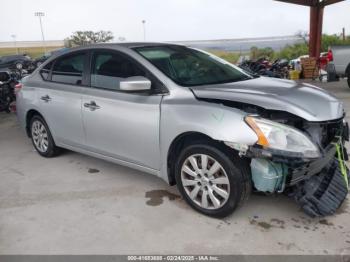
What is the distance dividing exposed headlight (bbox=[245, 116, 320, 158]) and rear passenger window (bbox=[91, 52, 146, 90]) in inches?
52.6

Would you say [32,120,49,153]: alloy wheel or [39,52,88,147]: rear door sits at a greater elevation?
[39,52,88,147]: rear door

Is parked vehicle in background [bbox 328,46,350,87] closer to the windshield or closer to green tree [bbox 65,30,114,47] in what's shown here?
the windshield

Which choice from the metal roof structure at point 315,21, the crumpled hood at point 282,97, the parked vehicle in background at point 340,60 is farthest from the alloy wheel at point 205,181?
the metal roof structure at point 315,21

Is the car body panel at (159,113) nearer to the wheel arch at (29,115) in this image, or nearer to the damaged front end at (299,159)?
the damaged front end at (299,159)

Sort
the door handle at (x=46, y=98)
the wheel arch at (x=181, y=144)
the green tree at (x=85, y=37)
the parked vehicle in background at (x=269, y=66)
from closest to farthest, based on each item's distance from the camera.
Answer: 1. the wheel arch at (x=181, y=144)
2. the door handle at (x=46, y=98)
3. the parked vehicle in background at (x=269, y=66)
4. the green tree at (x=85, y=37)

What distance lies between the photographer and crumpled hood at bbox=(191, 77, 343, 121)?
312 cm

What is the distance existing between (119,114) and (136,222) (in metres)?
1.13

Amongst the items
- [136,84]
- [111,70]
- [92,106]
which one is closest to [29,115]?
[92,106]

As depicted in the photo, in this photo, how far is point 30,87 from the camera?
5.23 m

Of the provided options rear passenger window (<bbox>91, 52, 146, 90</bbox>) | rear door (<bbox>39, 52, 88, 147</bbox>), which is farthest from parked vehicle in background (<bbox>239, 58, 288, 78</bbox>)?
rear passenger window (<bbox>91, 52, 146, 90</bbox>)

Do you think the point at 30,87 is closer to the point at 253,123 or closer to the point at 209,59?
the point at 209,59

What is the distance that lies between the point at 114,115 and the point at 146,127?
475mm

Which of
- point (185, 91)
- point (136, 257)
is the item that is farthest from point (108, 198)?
point (185, 91)

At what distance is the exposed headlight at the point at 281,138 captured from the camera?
296 cm
